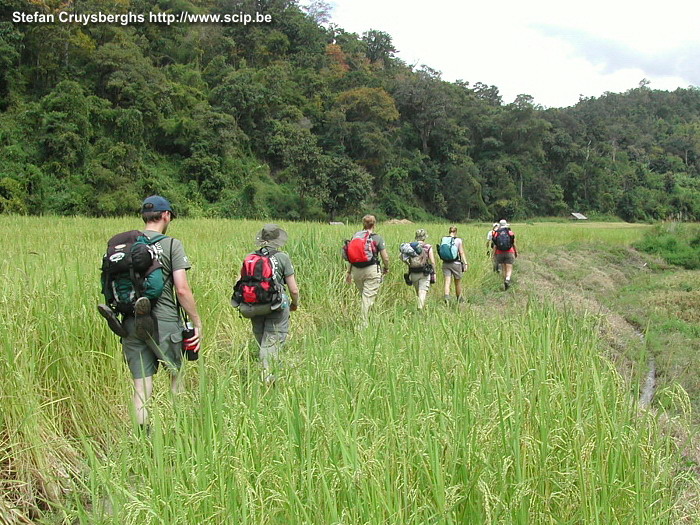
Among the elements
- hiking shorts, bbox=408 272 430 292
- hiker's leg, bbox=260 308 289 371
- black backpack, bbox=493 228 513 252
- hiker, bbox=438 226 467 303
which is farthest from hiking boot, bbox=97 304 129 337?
black backpack, bbox=493 228 513 252

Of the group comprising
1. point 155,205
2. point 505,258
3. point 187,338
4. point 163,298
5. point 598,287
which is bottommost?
point 598,287

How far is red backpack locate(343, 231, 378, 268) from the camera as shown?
262 inches

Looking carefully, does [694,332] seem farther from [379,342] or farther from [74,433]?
[74,433]

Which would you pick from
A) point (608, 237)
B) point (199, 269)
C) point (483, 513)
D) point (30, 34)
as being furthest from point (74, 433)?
point (30, 34)

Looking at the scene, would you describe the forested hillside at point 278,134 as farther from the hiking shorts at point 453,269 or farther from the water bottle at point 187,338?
the water bottle at point 187,338

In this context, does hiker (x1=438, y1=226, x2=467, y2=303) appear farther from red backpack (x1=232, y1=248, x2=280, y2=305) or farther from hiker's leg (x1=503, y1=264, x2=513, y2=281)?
red backpack (x1=232, y1=248, x2=280, y2=305)

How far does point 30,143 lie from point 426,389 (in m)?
27.7

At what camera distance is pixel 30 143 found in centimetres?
2517

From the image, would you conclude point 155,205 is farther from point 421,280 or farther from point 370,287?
point 421,280

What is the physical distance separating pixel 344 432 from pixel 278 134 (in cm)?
3503

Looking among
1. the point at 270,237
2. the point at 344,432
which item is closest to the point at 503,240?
the point at 270,237

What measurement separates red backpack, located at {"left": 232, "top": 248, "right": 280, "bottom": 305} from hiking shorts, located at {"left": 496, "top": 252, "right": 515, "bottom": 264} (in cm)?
661

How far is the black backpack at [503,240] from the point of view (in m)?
9.81

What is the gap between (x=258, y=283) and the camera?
409 cm
